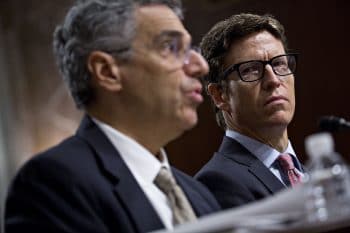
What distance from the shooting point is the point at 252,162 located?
2.35 m

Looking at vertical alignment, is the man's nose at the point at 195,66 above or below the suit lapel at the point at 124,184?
above

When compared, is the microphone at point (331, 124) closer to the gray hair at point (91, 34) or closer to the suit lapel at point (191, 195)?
the suit lapel at point (191, 195)

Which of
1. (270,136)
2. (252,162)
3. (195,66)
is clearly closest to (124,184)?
(195,66)

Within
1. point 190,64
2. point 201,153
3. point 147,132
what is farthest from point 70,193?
point 201,153

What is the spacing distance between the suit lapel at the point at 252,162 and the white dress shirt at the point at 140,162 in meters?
0.54

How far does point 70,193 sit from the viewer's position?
1674mm

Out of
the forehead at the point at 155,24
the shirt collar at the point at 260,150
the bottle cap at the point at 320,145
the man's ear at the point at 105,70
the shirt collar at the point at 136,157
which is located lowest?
the shirt collar at the point at 260,150

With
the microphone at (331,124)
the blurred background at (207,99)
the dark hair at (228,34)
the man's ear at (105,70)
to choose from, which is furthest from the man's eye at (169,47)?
the blurred background at (207,99)

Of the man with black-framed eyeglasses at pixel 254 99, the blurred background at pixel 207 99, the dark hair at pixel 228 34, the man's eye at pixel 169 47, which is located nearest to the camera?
the man's eye at pixel 169 47

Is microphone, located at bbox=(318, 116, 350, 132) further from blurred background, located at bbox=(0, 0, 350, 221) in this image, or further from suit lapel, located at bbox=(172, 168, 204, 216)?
blurred background, located at bbox=(0, 0, 350, 221)

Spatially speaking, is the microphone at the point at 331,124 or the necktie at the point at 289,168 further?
the necktie at the point at 289,168

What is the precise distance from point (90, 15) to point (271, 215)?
0.70m

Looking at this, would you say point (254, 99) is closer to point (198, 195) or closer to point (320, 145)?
point (198, 195)

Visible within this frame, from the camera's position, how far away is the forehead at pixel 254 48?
2.43 m
